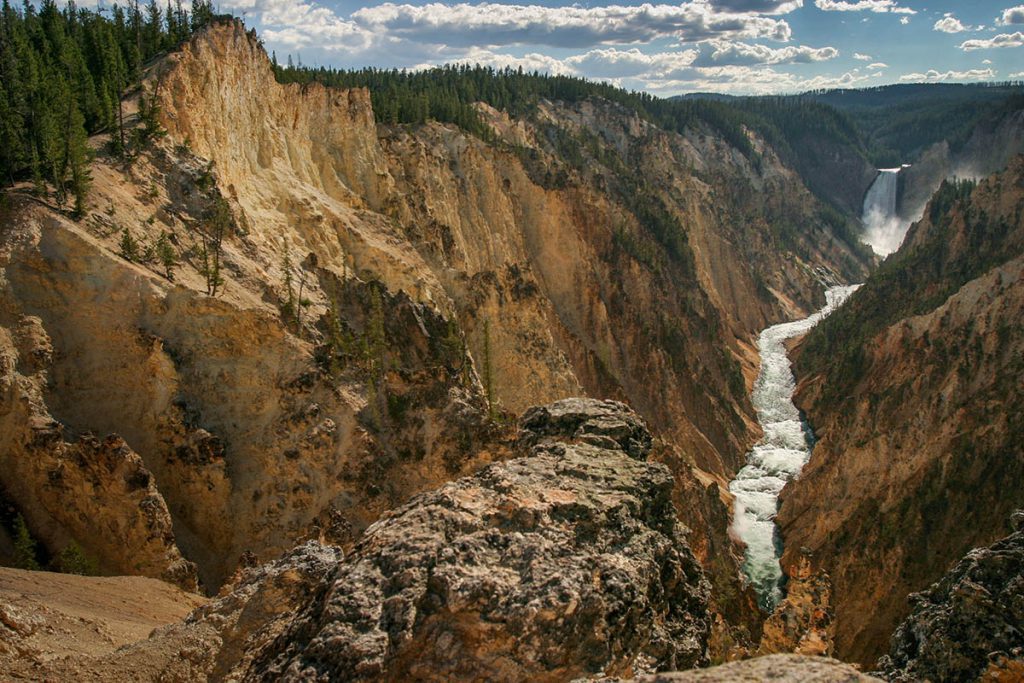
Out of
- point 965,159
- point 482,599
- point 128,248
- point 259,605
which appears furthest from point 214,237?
point 965,159

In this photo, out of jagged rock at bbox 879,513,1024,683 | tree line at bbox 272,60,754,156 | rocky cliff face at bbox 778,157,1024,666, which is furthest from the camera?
tree line at bbox 272,60,754,156

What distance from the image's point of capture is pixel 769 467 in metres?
49.4

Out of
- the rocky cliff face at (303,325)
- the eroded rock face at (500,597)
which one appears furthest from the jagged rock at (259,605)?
the rocky cliff face at (303,325)

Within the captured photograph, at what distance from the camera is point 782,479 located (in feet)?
155

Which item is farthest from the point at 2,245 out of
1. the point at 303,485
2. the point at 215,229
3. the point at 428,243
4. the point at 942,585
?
the point at 942,585

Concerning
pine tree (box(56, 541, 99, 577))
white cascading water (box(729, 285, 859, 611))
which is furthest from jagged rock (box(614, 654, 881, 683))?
white cascading water (box(729, 285, 859, 611))

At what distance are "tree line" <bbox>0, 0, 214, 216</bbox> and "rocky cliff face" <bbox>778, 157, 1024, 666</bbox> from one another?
28.6 m

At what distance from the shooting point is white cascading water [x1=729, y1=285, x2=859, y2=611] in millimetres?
37250

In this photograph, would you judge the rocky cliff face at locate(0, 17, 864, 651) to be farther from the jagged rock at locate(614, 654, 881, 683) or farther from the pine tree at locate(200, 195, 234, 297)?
the jagged rock at locate(614, 654, 881, 683)

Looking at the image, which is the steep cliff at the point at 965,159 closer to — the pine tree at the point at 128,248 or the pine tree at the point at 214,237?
the pine tree at the point at 214,237

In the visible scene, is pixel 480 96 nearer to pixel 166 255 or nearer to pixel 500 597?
pixel 166 255

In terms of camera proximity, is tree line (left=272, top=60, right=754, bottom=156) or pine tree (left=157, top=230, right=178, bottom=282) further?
tree line (left=272, top=60, right=754, bottom=156)

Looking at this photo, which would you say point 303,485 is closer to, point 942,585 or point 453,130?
point 942,585

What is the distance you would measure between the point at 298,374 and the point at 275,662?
51.1 feet
